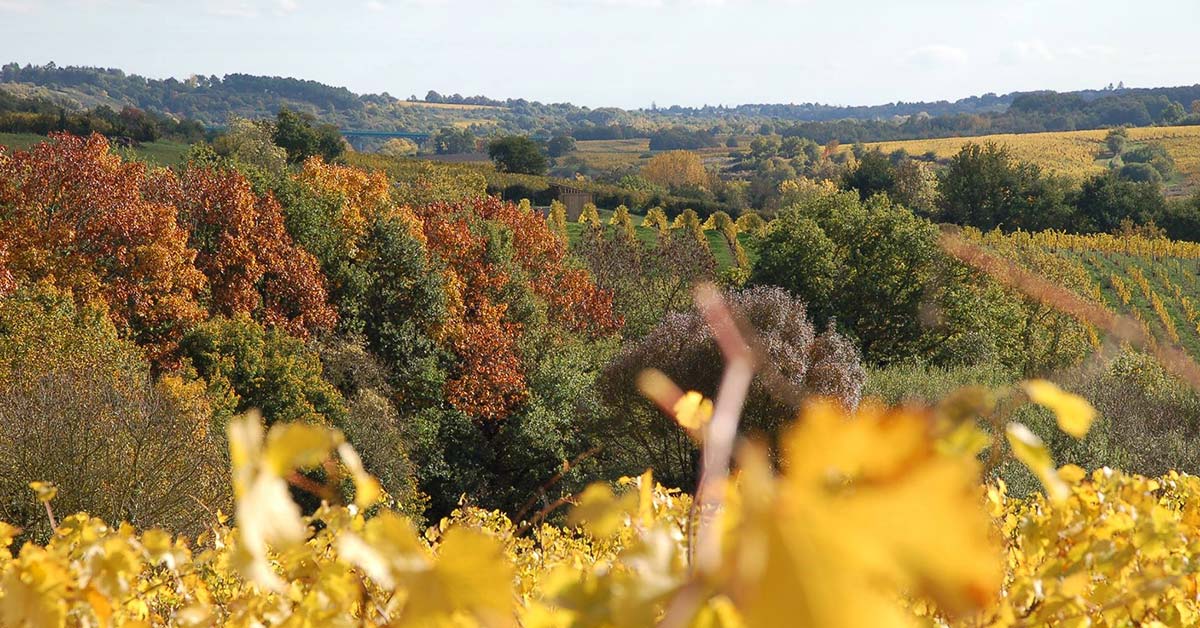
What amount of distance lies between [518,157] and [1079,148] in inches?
2482

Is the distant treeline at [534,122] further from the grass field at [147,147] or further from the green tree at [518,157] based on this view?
the grass field at [147,147]

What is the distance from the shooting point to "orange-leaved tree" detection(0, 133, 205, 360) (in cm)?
1523

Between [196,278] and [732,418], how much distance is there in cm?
1776

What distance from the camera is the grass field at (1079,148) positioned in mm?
76500

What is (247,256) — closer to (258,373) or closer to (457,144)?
(258,373)

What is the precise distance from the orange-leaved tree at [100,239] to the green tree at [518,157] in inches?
1765

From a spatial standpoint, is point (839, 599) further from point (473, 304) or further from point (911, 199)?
point (911, 199)

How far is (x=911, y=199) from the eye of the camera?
155 feet

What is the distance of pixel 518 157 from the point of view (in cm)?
6097

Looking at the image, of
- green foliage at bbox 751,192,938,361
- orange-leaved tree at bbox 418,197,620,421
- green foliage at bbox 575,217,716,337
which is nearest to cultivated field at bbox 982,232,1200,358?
green foliage at bbox 751,192,938,361

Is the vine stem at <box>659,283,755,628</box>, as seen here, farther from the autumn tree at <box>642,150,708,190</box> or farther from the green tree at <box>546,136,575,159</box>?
the green tree at <box>546,136,575,159</box>

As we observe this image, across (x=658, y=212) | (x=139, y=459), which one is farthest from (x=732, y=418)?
(x=658, y=212)

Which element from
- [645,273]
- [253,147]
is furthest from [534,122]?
[645,273]

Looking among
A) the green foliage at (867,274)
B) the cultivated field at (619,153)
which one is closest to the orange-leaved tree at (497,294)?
the green foliage at (867,274)
